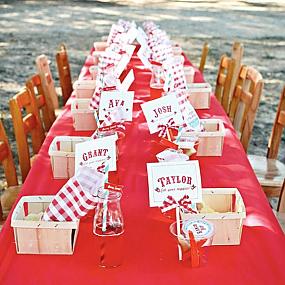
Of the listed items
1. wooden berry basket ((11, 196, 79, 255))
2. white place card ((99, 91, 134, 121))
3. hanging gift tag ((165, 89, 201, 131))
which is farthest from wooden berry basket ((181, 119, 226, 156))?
wooden berry basket ((11, 196, 79, 255))

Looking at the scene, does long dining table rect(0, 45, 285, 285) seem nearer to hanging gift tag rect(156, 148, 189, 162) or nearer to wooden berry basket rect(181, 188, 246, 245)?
wooden berry basket rect(181, 188, 246, 245)

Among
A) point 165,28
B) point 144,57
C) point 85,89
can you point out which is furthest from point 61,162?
point 165,28

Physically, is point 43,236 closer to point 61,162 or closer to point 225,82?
point 61,162

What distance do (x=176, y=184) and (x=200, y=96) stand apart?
1.34 meters

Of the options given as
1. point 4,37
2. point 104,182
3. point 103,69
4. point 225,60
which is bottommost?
point 4,37

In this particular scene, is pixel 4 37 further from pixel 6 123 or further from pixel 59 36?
pixel 6 123

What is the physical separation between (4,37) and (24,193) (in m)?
7.39

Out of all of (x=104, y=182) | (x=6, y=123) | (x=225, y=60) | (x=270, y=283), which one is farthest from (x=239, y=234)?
(x=6, y=123)

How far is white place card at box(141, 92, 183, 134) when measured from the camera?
1973 mm

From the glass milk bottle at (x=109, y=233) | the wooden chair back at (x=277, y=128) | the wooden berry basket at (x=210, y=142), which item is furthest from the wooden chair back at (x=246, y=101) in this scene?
the glass milk bottle at (x=109, y=233)

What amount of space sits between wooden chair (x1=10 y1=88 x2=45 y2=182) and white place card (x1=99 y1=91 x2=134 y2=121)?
2.16ft

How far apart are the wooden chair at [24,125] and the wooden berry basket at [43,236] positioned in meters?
1.18

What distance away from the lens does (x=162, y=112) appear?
2002 millimetres

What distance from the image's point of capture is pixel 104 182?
1411 millimetres
